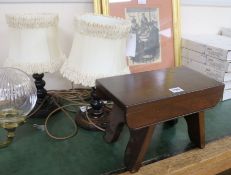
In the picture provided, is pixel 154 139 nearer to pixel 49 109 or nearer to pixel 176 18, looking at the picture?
pixel 49 109

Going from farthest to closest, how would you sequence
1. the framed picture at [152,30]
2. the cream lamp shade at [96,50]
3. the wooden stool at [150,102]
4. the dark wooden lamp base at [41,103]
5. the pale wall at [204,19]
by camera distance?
the pale wall at [204,19]
the framed picture at [152,30]
the dark wooden lamp base at [41,103]
the cream lamp shade at [96,50]
the wooden stool at [150,102]

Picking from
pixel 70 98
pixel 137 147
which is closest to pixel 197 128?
pixel 137 147

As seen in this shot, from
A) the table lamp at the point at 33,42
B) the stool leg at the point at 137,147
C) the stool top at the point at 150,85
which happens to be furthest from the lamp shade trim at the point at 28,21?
the stool leg at the point at 137,147

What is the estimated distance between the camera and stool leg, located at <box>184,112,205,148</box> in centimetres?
68

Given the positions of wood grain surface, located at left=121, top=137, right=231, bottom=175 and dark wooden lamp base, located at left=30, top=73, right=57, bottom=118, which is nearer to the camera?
wood grain surface, located at left=121, top=137, right=231, bottom=175

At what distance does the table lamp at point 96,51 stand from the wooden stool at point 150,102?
39 millimetres

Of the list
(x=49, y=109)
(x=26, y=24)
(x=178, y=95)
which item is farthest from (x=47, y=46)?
(x=178, y=95)

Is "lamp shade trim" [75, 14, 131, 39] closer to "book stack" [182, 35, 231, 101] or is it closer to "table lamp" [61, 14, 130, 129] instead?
"table lamp" [61, 14, 130, 129]

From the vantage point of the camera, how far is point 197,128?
70 cm

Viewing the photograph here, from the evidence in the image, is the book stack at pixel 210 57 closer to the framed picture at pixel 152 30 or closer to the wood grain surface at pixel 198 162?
the framed picture at pixel 152 30

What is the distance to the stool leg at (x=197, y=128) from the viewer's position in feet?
2.25

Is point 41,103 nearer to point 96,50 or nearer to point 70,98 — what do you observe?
point 70,98

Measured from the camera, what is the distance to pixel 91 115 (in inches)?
31.7

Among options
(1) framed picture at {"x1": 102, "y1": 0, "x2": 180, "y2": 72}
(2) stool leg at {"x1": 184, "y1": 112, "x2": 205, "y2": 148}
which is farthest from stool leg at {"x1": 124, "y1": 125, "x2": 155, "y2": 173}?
(1) framed picture at {"x1": 102, "y1": 0, "x2": 180, "y2": 72}
